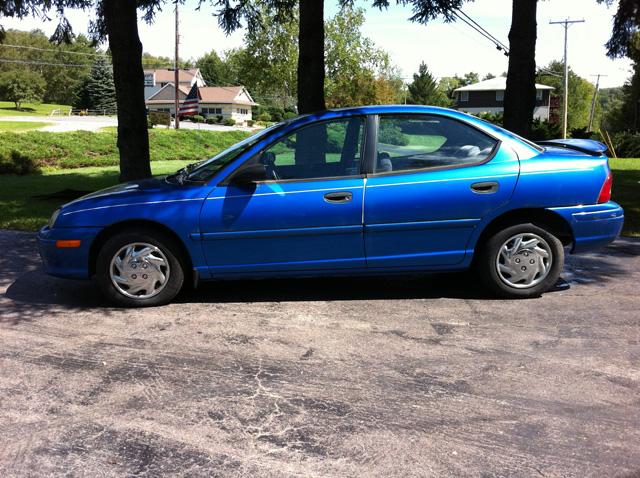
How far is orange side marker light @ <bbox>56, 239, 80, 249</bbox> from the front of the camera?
5055 millimetres

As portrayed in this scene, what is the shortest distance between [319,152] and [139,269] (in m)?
1.80

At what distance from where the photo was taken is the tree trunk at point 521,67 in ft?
32.1

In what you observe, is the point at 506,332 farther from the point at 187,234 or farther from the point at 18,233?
the point at 18,233

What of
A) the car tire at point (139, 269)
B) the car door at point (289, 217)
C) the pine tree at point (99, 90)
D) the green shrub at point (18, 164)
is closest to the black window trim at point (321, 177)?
the car door at point (289, 217)

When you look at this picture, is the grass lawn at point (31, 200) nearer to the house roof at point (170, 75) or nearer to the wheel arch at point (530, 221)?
the wheel arch at point (530, 221)

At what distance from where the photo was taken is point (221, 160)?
17.7ft

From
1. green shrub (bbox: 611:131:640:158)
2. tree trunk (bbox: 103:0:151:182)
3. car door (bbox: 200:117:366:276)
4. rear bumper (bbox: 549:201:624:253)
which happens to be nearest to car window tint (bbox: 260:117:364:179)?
car door (bbox: 200:117:366:276)

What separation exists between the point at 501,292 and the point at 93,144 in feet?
87.3

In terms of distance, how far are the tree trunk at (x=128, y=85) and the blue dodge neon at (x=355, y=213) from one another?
18.2ft

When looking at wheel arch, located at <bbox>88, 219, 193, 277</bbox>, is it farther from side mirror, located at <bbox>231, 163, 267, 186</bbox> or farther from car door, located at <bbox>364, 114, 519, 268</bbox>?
car door, located at <bbox>364, 114, 519, 268</bbox>

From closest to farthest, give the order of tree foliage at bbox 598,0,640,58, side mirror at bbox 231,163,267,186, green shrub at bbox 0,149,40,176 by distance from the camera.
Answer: side mirror at bbox 231,163,267,186
tree foliage at bbox 598,0,640,58
green shrub at bbox 0,149,40,176

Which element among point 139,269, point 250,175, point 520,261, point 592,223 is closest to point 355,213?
point 250,175

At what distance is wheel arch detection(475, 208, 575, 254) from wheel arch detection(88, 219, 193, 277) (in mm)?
2455

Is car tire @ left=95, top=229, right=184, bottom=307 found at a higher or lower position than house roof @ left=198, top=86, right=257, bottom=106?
lower
